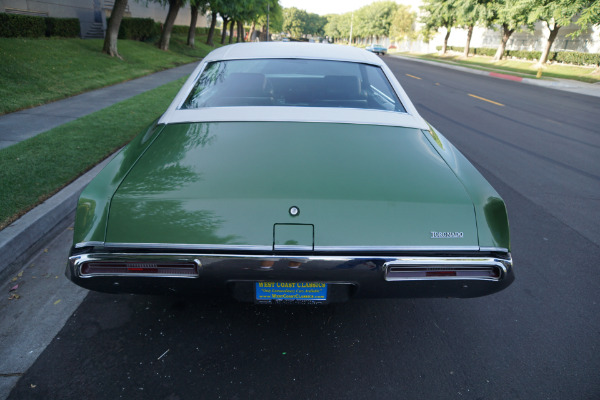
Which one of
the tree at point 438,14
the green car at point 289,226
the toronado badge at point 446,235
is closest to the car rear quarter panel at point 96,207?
the green car at point 289,226

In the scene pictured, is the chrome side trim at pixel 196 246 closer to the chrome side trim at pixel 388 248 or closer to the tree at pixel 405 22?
the chrome side trim at pixel 388 248

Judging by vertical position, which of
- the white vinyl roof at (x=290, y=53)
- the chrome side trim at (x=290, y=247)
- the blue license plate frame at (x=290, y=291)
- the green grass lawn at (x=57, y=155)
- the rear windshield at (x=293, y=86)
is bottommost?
the green grass lawn at (x=57, y=155)

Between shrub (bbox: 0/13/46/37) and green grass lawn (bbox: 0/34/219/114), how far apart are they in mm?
1194

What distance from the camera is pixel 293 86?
3256 millimetres

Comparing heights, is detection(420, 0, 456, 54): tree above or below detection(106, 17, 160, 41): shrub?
above

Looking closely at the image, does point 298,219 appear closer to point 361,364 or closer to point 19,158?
point 361,364

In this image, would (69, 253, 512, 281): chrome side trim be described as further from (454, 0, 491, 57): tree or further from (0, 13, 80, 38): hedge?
(454, 0, 491, 57): tree

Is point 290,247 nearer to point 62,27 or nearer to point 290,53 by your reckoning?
point 290,53

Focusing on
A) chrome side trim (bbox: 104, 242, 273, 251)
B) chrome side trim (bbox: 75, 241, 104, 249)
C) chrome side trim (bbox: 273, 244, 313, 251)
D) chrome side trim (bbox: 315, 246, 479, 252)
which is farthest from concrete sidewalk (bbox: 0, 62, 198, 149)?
chrome side trim (bbox: 315, 246, 479, 252)

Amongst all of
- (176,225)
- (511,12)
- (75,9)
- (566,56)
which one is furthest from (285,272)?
(566,56)

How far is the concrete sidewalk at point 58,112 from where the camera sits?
6355mm

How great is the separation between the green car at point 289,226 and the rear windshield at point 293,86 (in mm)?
850

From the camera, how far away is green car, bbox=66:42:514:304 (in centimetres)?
185

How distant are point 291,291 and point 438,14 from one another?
53.0 metres
